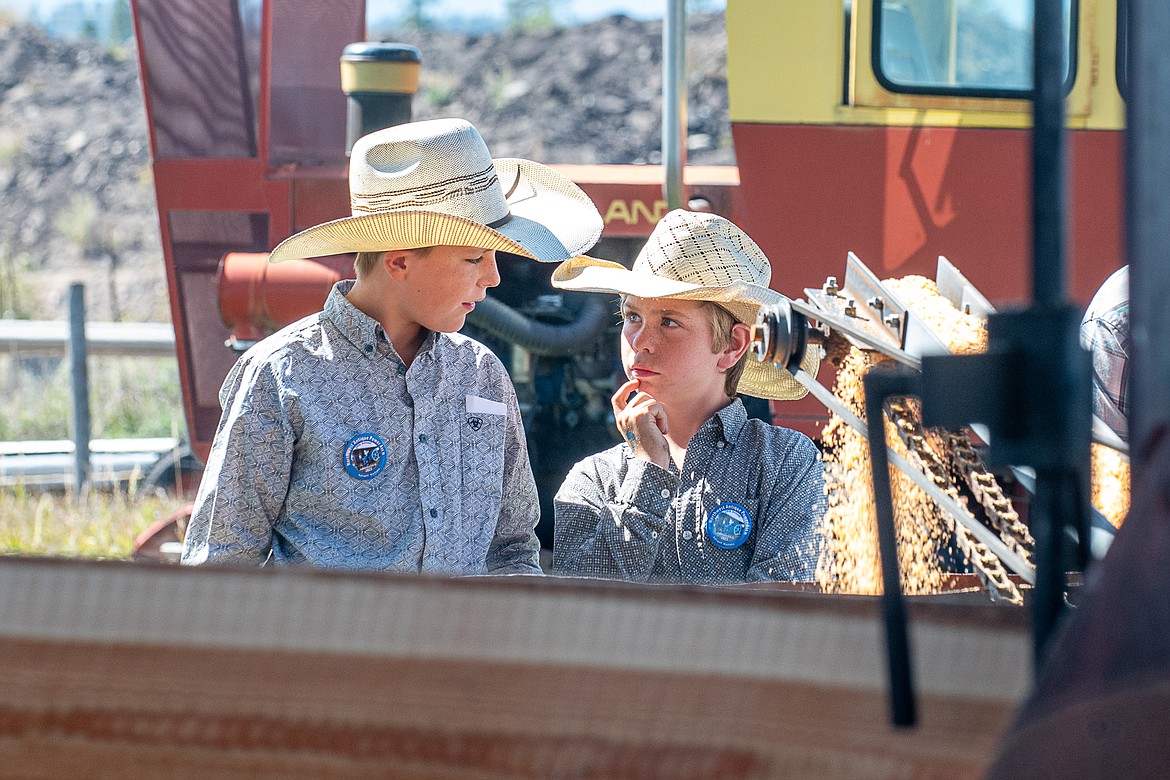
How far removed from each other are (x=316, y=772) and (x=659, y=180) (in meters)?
3.97

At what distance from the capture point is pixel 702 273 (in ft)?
9.65

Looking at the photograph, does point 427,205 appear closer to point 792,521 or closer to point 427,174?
Answer: point 427,174

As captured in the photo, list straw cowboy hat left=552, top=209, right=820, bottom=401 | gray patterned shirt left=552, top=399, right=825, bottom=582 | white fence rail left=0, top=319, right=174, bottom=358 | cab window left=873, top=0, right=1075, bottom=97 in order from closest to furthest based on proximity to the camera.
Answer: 1. gray patterned shirt left=552, top=399, right=825, bottom=582
2. straw cowboy hat left=552, top=209, right=820, bottom=401
3. cab window left=873, top=0, right=1075, bottom=97
4. white fence rail left=0, top=319, right=174, bottom=358

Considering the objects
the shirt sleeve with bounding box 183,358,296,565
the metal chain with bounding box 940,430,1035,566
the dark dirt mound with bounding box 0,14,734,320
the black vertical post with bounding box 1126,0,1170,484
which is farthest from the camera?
the dark dirt mound with bounding box 0,14,734,320

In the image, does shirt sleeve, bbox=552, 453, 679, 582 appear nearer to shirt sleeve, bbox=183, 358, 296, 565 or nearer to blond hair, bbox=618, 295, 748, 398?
blond hair, bbox=618, 295, 748, 398

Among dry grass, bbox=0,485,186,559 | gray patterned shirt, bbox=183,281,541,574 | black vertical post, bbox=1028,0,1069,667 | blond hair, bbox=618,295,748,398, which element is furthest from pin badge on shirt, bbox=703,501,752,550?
dry grass, bbox=0,485,186,559

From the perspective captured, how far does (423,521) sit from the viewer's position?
251 cm

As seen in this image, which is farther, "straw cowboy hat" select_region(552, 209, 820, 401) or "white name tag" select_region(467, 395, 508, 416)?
"straw cowboy hat" select_region(552, 209, 820, 401)

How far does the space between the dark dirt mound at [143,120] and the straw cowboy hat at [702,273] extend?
1380 cm

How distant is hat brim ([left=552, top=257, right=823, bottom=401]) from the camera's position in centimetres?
287

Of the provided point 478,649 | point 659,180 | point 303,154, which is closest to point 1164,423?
point 478,649

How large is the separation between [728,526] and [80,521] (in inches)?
161

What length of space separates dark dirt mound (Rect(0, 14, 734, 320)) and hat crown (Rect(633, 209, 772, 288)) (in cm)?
1380

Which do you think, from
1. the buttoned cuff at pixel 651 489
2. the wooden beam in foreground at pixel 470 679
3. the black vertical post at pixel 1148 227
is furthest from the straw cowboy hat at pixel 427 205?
the black vertical post at pixel 1148 227
